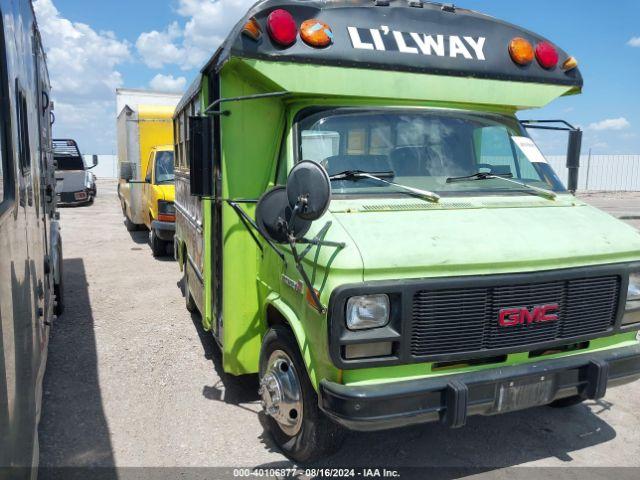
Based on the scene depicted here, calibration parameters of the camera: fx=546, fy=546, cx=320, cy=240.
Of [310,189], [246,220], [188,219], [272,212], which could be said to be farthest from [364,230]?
[188,219]

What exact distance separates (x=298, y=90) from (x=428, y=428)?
8.39 feet

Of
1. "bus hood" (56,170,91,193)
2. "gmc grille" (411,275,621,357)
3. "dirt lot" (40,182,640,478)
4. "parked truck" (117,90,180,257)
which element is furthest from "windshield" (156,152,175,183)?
"bus hood" (56,170,91,193)

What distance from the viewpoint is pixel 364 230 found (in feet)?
9.89

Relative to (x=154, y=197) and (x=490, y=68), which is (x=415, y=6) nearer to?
(x=490, y=68)

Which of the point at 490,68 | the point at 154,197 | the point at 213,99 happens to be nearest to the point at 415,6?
the point at 490,68

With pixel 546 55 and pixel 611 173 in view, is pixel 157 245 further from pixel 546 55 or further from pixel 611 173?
pixel 611 173

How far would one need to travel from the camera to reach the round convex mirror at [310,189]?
9.30ft

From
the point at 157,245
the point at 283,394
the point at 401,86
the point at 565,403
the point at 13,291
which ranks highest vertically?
the point at 401,86

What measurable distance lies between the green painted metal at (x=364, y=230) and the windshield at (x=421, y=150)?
0.37 ft

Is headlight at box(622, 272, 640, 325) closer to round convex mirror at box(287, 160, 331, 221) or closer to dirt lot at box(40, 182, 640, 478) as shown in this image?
dirt lot at box(40, 182, 640, 478)

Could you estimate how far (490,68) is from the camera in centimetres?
405

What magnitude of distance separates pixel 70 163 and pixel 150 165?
1026 cm

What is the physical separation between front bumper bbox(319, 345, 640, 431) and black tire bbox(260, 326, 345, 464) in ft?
Answer: 1.09

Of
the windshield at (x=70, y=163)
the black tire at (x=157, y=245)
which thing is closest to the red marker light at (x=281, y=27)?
the black tire at (x=157, y=245)
